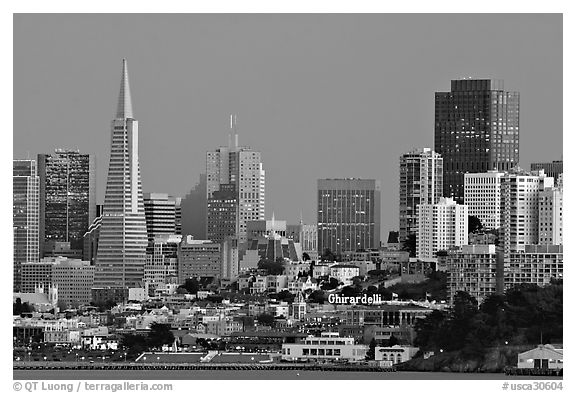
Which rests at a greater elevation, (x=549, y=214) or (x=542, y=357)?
(x=549, y=214)

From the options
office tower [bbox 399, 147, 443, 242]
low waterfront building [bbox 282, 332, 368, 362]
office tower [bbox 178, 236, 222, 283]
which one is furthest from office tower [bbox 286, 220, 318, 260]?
low waterfront building [bbox 282, 332, 368, 362]

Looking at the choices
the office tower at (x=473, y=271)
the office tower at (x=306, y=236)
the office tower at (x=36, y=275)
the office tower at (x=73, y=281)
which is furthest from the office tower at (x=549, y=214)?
the office tower at (x=36, y=275)

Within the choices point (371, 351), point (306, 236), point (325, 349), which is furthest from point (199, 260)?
point (371, 351)

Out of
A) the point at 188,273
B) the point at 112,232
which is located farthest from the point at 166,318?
the point at 112,232

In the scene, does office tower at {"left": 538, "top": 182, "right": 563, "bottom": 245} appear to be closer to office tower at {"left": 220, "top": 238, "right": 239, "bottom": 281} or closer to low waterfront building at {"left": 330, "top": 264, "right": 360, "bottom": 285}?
low waterfront building at {"left": 330, "top": 264, "right": 360, "bottom": 285}

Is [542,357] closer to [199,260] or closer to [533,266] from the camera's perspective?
[533,266]

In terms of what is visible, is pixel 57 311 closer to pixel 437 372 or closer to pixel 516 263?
pixel 516 263

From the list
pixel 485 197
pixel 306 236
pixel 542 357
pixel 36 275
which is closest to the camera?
pixel 542 357
